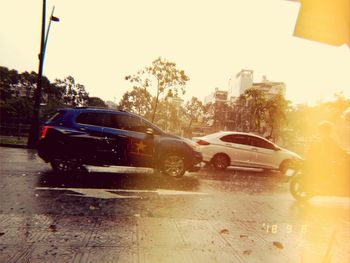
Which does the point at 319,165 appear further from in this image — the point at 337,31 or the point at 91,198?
the point at 337,31

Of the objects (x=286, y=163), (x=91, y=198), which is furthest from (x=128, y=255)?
(x=286, y=163)

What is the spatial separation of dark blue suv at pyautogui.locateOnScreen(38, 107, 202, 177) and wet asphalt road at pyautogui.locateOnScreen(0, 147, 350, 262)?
500 millimetres

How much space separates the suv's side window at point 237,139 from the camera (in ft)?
40.0

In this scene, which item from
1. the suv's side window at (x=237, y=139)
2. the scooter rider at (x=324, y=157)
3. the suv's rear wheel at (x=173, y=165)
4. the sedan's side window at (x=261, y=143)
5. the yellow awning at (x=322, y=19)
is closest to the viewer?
the yellow awning at (x=322, y=19)

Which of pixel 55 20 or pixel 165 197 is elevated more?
pixel 55 20

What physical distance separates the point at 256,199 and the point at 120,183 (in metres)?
3.35

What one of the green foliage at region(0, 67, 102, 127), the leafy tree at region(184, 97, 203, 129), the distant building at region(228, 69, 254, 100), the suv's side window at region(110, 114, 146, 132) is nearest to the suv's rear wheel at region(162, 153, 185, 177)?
the suv's side window at region(110, 114, 146, 132)

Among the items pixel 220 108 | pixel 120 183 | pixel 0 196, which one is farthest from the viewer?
pixel 220 108

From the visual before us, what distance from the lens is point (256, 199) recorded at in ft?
23.7

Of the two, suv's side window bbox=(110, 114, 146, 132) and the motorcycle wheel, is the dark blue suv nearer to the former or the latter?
suv's side window bbox=(110, 114, 146, 132)

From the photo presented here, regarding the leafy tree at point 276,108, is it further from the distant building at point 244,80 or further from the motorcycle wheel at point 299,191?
the distant building at point 244,80

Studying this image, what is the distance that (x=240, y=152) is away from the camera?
12164 millimetres

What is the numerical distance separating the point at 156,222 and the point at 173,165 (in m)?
4.25

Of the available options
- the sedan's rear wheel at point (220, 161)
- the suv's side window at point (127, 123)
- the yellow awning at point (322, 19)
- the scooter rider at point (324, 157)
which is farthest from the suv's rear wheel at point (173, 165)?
the yellow awning at point (322, 19)
